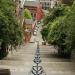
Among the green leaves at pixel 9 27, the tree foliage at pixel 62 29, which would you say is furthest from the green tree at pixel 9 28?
the tree foliage at pixel 62 29

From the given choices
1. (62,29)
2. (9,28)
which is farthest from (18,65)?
(62,29)

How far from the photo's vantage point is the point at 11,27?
26938mm

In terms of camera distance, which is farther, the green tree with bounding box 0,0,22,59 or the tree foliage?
the green tree with bounding box 0,0,22,59

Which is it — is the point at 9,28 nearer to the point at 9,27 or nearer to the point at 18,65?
the point at 9,27

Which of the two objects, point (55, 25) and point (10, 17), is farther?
point (55, 25)

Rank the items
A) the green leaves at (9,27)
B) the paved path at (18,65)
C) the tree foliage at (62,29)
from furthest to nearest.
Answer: the green leaves at (9,27), the tree foliage at (62,29), the paved path at (18,65)

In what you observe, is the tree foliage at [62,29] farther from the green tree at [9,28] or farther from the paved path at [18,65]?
the green tree at [9,28]

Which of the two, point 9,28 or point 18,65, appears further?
point 9,28

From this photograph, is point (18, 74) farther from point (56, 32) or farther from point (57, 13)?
point (57, 13)

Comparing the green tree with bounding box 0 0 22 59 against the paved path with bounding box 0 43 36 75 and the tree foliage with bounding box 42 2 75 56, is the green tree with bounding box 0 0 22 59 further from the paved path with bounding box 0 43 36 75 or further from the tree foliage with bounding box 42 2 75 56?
the tree foliage with bounding box 42 2 75 56

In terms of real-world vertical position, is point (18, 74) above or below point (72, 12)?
below

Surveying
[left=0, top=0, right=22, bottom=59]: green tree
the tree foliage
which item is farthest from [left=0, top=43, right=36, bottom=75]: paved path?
the tree foliage

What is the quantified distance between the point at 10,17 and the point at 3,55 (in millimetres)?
5184

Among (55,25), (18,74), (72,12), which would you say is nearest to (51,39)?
(55,25)
